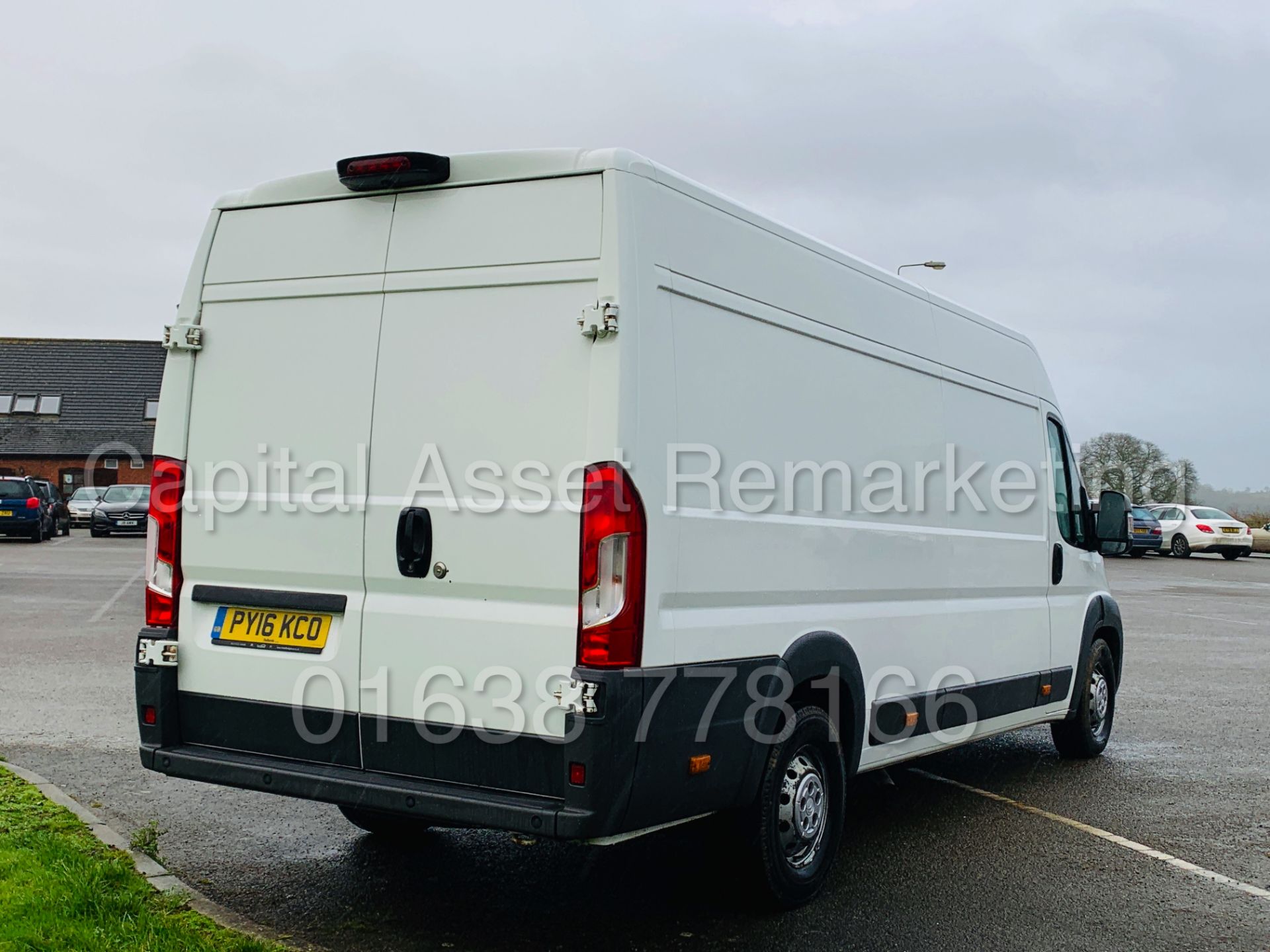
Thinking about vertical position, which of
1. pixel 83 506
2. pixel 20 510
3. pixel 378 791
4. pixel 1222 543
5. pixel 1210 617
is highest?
pixel 1222 543

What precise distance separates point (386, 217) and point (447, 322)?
54 centimetres

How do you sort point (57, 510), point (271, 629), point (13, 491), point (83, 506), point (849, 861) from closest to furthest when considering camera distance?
1. point (271, 629)
2. point (849, 861)
3. point (13, 491)
4. point (57, 510)
5. point (83, 506)

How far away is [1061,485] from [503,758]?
4.92 metres

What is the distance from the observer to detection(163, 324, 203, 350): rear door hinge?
5301 millimetres

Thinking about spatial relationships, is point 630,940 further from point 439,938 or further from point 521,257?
point 521,257

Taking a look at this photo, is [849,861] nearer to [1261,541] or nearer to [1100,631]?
[1100,631]

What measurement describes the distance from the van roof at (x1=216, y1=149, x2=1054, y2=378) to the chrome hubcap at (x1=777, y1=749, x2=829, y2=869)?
2164 millimetres

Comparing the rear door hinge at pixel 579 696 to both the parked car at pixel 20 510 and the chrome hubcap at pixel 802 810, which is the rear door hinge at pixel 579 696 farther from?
the parked car at pixel 20 510

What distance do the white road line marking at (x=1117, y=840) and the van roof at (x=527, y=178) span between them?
3.19m

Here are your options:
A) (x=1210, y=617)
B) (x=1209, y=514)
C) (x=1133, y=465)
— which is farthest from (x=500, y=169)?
(x=1133, y=465)

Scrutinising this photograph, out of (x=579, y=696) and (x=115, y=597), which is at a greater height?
(x=579, y=696)

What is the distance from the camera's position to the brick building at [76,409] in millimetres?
59844

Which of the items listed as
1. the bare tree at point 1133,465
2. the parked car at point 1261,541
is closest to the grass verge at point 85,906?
the parked car at point 1261,541

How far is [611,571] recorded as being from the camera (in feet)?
14.3
